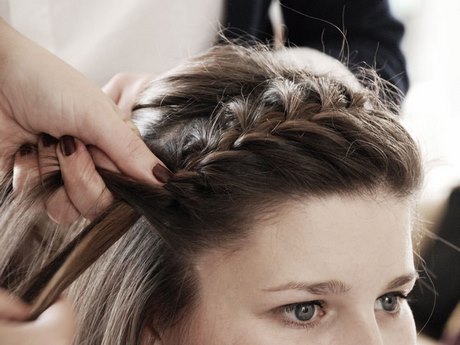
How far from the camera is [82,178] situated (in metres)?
→ 0.85

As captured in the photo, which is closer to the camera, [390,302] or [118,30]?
[390,302]

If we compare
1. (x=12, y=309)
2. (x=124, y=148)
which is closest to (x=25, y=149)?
(x=124, y=148)

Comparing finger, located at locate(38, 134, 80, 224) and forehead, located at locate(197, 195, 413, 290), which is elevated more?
finger, located at locate(38, 134, 80, 224)

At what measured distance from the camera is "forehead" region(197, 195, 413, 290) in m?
0.84

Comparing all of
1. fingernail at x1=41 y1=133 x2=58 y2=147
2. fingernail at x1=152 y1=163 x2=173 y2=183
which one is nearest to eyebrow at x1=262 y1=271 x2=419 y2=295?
fingernail at x1=152 y1=163 x2=173 y2=183

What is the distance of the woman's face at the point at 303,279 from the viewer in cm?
84

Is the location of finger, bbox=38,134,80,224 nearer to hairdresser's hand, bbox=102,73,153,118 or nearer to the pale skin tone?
the pale skin tone

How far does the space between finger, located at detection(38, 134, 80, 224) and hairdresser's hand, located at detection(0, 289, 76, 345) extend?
156mm

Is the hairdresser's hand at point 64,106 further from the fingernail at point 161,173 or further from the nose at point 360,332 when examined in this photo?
the nose at point 360,332

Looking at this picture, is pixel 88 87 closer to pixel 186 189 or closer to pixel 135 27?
pixel 186 189

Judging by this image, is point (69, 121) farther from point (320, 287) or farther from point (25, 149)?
point (320, 287)

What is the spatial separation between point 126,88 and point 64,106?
271 mm

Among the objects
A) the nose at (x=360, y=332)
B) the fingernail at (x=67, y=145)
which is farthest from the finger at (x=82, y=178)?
the nose at (x=360, y=332)

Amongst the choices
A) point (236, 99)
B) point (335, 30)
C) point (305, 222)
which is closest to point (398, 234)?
point (305, 222)
